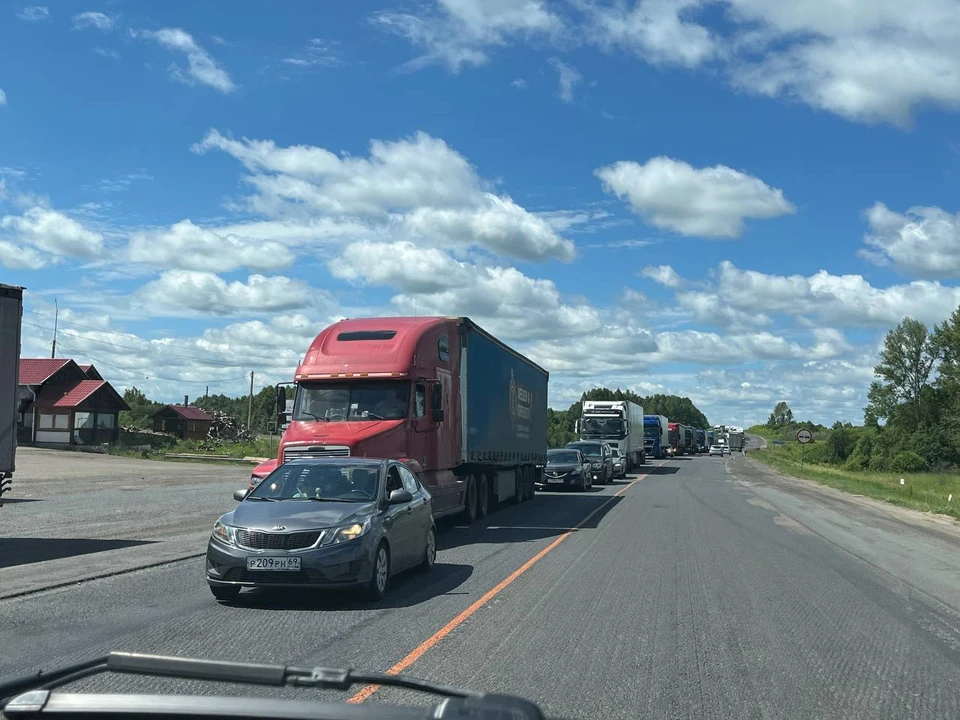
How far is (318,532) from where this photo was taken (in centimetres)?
1000

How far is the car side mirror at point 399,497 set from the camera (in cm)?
1112

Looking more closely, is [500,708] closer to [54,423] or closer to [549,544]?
[549,544]

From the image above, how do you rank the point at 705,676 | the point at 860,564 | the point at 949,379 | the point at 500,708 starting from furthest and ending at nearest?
the point at 949,379 < the point at 860,564 < the point at 705,676 < the point at 500,708

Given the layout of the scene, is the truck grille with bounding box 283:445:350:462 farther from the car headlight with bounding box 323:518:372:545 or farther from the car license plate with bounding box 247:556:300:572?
the car license plate with bounding box 247:556:300:572

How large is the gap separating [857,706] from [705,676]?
107 centimetres

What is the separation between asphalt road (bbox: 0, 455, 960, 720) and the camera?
21.4ft

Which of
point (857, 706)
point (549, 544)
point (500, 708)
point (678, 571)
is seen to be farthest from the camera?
point (549, 544)

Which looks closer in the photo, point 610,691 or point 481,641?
point 610,691

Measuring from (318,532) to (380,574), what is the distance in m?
0.86

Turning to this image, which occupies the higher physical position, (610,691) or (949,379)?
(949,379)

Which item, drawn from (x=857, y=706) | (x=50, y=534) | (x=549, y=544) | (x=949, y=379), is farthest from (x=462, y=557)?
(x=949, y=379)

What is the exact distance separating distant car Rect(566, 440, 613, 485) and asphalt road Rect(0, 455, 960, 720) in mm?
20931

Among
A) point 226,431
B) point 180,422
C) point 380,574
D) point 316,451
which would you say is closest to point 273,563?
point 380,574

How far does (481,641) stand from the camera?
8.05 meters
